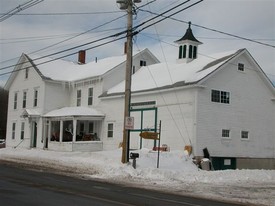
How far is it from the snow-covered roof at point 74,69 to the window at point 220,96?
11.4m

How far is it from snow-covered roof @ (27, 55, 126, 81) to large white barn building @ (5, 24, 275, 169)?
21cm

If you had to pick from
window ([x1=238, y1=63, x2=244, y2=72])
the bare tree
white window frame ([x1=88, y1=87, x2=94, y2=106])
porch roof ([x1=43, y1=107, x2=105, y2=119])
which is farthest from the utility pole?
the bare tree

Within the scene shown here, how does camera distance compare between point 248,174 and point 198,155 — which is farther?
point 198,155

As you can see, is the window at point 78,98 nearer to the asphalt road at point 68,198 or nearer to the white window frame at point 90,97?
the white window frame at point 90,97

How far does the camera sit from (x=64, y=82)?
41.0 metres

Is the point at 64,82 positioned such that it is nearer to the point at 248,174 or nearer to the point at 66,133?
the point at 66,133

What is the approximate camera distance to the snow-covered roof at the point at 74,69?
3950 cm

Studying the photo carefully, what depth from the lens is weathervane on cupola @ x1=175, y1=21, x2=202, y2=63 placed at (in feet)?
113

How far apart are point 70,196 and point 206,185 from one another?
823 cm

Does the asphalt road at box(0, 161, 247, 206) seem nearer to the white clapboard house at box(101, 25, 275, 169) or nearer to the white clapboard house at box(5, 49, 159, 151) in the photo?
the white clapboard house at box(101, 25, 275, 169)

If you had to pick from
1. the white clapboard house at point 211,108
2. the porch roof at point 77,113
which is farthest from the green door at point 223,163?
the porch roof at point 77,113

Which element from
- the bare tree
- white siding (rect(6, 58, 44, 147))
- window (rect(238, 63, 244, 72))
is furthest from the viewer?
the bare tree

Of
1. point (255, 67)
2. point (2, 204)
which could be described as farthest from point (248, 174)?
point (2, 204)

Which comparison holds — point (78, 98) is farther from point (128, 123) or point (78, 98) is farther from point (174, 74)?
point (128, 123)
